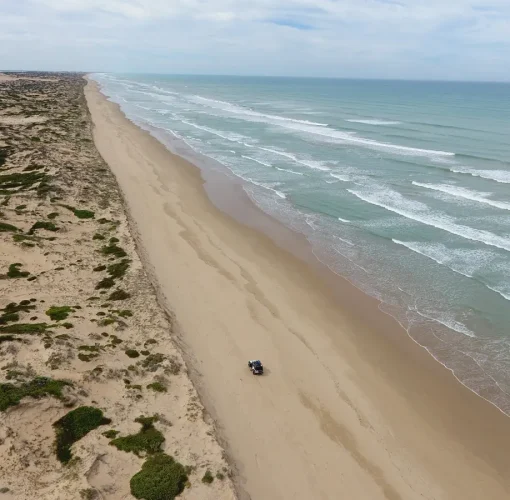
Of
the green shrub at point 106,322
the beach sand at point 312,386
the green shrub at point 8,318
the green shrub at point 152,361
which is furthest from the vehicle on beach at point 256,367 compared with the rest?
the green shrub at point 8,318

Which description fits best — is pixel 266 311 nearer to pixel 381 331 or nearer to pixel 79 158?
pixel 381 331

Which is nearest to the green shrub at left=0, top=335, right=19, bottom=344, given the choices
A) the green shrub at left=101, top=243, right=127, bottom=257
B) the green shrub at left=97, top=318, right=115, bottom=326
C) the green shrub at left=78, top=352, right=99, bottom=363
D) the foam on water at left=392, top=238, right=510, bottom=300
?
the green shrub at left=78, top=352, right=99, bottom=363

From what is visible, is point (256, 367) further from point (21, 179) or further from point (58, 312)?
point (21, 179)

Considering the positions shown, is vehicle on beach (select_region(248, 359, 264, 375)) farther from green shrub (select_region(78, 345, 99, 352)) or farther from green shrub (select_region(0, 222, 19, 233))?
green shrub (select_region(0, 222, 19, 233))

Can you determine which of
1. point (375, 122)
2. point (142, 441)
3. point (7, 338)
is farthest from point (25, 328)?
point (375, 122)

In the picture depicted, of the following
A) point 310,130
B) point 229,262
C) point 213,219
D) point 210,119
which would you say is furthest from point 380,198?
point 210,119

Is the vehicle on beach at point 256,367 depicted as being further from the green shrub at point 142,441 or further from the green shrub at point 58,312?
the green shrub at point 58,312
